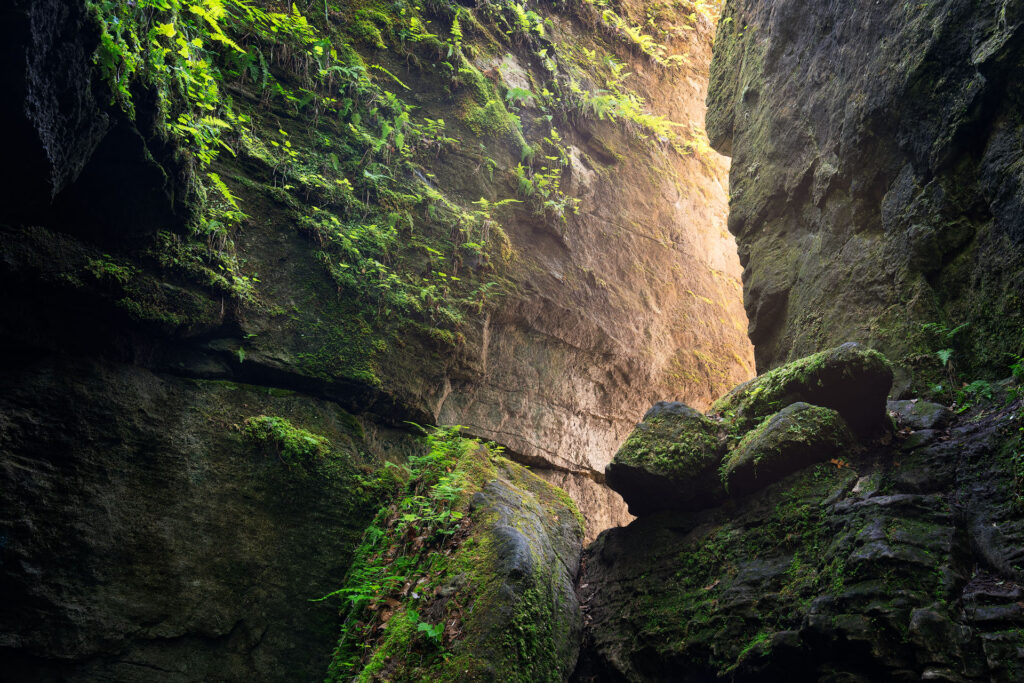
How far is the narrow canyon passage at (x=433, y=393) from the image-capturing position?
155 inches

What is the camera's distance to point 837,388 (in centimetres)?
512

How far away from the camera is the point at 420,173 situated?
371 inches

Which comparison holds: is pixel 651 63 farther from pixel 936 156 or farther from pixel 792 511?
pixel 792 511

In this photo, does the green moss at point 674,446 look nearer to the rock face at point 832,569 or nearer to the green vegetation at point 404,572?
the rock face at point 832,569

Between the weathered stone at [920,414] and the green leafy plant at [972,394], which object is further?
the weathered stone at [920,414]

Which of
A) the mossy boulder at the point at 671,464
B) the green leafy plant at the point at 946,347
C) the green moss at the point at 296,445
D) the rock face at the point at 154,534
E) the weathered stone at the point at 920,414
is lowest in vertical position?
the rock face at the point at 154,534

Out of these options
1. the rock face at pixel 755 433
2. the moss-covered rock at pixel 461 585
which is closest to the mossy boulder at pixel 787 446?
the rock face at pixel 755 433

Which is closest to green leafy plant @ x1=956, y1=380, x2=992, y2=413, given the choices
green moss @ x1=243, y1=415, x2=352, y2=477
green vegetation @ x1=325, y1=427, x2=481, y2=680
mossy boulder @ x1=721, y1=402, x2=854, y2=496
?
mossy boulder @ x1=721, y1=402, x2=854, y2=496

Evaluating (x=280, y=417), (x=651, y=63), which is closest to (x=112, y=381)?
(x=280, y=417)

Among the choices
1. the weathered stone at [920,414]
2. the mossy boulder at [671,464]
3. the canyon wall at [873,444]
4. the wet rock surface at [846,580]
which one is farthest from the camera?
the mossy boulder at [671,464]

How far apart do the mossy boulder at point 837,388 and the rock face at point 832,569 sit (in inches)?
9.1

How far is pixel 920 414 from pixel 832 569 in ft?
5.99

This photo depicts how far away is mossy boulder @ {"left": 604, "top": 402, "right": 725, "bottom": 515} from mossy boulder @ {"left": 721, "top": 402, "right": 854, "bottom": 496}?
283 millimetres

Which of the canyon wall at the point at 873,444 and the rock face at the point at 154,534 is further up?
the canyon wall at the point at 873,444
